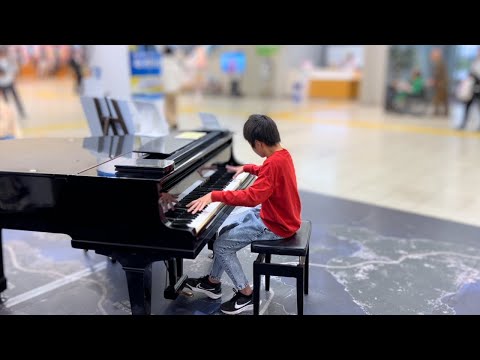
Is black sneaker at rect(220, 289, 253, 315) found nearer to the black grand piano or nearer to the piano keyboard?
the black grand piano

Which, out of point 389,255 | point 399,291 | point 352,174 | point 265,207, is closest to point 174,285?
point 265,207

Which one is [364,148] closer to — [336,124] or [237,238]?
[336,124]

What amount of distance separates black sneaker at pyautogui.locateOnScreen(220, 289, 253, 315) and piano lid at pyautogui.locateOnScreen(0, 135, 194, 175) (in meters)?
0.99

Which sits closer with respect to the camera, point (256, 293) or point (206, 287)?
point (256, 293)

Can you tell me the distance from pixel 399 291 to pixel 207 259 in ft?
4.52

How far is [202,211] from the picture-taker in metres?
2.63

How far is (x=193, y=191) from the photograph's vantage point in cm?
288

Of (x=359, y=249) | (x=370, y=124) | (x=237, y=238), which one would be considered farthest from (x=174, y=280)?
(x=370, y=124)

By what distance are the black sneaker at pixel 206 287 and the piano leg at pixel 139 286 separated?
0.63 meters

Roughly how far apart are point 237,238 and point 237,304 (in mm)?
456

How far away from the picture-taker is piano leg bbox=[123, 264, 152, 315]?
101 inches

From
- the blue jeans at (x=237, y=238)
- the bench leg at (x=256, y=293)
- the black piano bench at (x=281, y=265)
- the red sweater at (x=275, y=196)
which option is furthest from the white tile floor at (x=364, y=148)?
the bench leg at (x=256, y=293)
